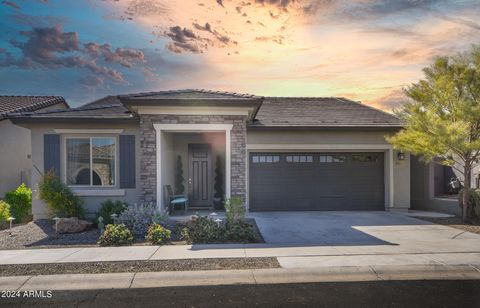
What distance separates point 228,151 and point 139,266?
499 cm

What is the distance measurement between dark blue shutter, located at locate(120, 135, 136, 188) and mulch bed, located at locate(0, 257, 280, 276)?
482 cm

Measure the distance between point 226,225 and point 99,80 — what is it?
12.1m

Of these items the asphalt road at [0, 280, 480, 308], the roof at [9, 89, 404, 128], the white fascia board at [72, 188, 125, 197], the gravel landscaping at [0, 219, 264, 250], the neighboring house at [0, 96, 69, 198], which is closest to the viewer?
the asphalt road at [0, 280, 480, 308]

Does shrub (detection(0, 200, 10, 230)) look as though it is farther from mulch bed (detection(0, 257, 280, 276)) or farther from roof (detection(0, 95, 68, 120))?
roof (detection(0, 95, 68, 120))

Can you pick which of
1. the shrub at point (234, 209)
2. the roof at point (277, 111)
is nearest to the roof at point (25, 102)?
the roof at point (277, 111)

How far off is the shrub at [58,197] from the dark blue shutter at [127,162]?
1.56 metres

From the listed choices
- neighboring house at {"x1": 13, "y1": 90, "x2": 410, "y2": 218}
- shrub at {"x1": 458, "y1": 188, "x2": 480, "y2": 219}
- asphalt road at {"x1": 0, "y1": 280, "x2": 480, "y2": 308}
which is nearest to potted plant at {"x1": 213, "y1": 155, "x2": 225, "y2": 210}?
neighboring house at {"x1": 13, "y1": 90, "x2": 410, "y2": 218}

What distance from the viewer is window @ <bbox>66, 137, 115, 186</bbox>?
11055 mm

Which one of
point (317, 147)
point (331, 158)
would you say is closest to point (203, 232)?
point (317, 147)

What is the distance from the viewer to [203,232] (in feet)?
26.0

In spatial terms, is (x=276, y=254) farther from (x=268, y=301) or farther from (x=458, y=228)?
(x=458, y=228)

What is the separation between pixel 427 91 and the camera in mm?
10109

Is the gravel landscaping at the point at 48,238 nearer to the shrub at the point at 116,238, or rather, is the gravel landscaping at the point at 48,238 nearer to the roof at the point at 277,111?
the shrub at the point at 116,238

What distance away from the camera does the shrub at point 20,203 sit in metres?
11.7
